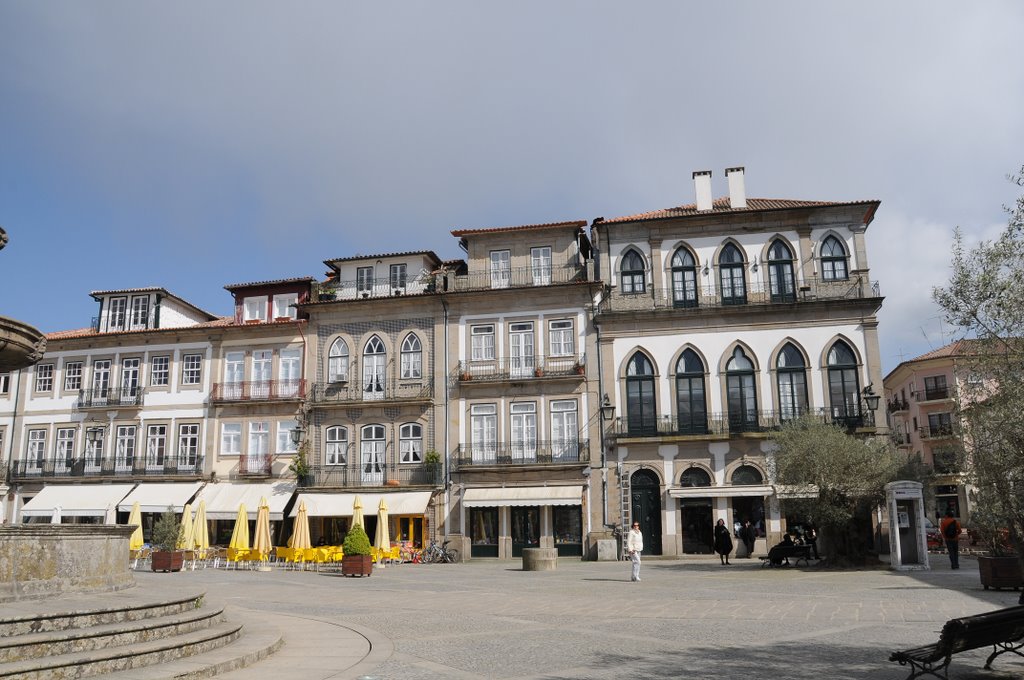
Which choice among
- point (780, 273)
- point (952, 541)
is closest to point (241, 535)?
point (780, 273)

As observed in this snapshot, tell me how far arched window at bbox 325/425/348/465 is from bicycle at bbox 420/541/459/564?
542 centimetres

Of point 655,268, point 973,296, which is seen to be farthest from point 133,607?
point 655,268

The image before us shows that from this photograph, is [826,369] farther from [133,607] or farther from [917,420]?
[917,420]

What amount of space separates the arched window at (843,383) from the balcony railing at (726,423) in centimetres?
8

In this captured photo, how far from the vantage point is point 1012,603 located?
14023 millimetres

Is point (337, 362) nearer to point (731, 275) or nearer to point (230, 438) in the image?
point (230, 438)

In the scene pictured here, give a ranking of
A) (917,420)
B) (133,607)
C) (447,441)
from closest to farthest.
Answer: (133,607), (447,441), (917,420)

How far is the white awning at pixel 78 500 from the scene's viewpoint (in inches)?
1337

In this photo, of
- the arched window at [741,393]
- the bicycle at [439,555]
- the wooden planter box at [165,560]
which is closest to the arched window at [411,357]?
the bicycle at [439,555]

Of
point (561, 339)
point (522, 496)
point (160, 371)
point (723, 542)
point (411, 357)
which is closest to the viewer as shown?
point (723, 542)

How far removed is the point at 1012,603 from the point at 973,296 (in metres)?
6.15

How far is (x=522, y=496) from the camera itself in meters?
30.6

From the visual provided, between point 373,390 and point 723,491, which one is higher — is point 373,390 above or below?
above

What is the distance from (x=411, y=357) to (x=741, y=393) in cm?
1296
